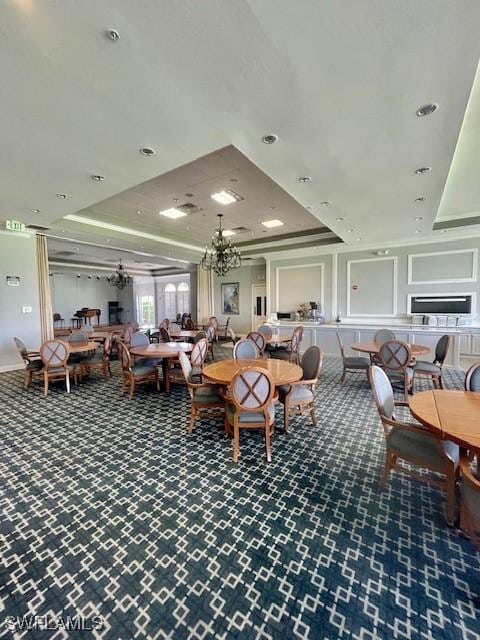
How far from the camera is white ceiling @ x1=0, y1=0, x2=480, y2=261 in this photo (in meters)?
1.56

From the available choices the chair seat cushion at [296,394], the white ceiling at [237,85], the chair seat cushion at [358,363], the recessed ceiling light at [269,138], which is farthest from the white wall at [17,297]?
the chair seat cushion at [358,363]

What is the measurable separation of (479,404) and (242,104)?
310 centimetres

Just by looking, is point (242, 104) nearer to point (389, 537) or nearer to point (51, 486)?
point (389, 537)

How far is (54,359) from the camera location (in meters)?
4.82

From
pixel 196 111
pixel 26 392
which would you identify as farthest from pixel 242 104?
pixel 26 392

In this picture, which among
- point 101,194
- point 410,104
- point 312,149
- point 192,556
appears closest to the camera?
point 192,556

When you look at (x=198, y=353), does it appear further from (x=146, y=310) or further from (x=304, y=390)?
(x=146, y=310)

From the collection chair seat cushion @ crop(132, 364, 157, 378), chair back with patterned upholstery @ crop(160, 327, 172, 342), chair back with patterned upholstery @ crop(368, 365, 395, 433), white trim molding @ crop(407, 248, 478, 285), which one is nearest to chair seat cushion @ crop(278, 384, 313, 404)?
chair back with patterned upholstery @ crop(368, 365, 395, 433)

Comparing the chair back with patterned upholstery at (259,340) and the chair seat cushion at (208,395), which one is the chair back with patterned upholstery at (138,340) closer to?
the chair back with patterned upholstery at (259,340)

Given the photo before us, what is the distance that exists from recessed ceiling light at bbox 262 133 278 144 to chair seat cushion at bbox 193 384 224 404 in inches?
105

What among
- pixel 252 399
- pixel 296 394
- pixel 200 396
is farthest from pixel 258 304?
pixel 252 399

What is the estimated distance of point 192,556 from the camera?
1.70m

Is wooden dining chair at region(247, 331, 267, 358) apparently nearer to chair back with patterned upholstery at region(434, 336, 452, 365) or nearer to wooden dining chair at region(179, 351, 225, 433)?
wooden dining chair at region(179, 351, 225, 433)

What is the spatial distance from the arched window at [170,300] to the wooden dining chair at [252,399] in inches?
550
